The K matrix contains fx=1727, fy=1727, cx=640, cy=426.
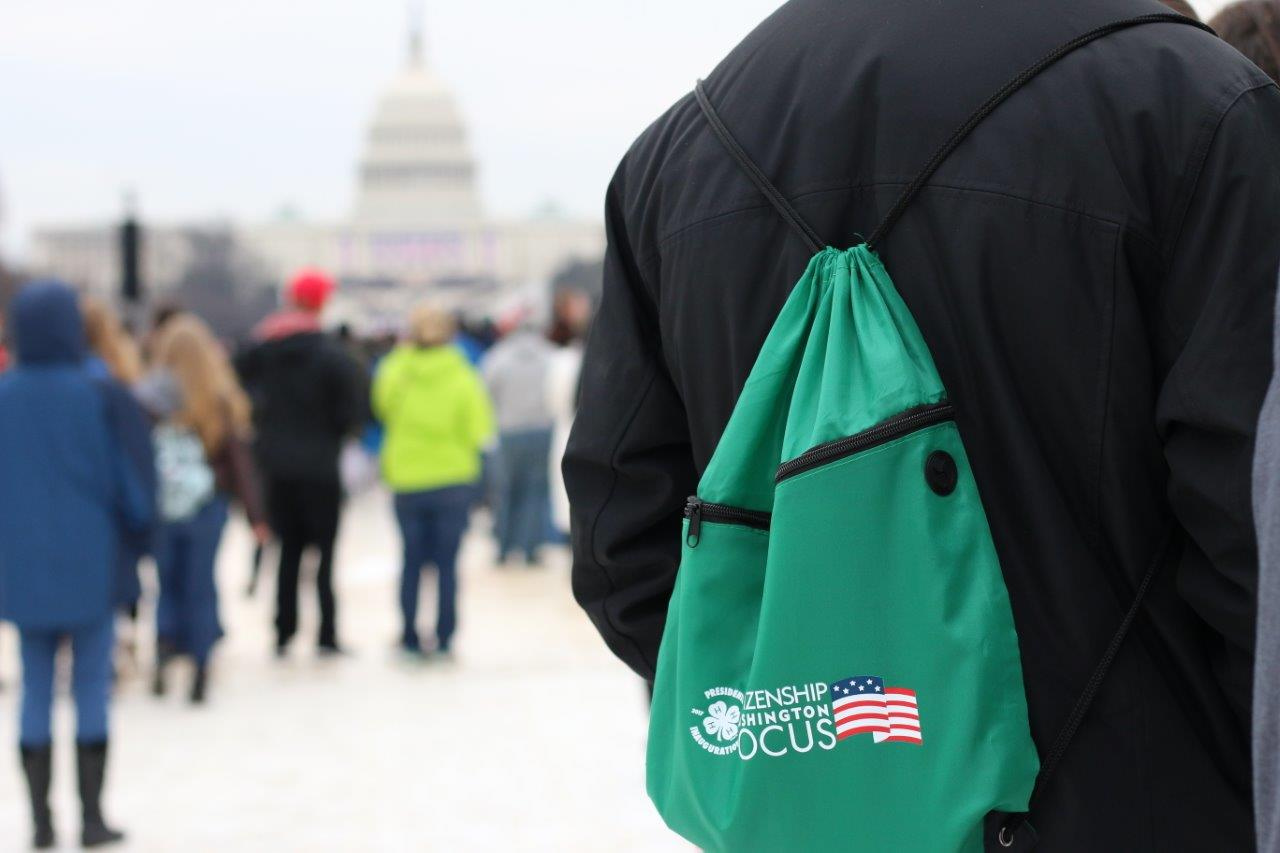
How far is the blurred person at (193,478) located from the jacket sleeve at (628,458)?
17.1 feet

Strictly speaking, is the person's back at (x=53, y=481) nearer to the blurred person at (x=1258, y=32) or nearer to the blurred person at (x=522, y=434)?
the blurred person at (x=1258, y=32)

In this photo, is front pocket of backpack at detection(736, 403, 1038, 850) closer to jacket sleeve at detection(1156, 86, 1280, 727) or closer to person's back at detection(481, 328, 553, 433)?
jacket sleeve at detection(1156, 86, 1280, 727)

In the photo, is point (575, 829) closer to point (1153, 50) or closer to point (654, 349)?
point (654, 349)

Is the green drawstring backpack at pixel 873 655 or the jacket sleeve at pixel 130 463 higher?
the green drawstring backpack at pixel 873 655

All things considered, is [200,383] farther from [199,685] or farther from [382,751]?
[382,751]

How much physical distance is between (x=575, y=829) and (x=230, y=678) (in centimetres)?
320

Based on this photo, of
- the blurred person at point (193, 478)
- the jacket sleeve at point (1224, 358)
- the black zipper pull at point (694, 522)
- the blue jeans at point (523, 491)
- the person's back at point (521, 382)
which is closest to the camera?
the jacket sleeve at point (1224, 358)

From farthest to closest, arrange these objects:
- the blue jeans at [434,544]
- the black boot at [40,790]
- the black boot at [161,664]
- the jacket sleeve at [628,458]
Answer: the blue jeans at [434,544]
the black boot at [161,664]
the black boot at [40,790]
the jacket sleeve at [628,458]

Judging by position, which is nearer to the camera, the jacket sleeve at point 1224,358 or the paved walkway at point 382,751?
the jacket sleeve at point 1224,358

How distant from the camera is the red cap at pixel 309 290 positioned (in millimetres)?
8133

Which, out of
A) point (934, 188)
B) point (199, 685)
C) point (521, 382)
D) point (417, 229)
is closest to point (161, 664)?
point (199, 685)

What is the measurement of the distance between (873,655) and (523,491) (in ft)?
31.7

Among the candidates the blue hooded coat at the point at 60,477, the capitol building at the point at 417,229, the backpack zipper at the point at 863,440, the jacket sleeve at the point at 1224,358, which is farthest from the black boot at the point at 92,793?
the capitol building at the point at 417,229

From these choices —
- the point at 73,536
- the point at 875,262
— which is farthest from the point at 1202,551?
the point at 73,536
